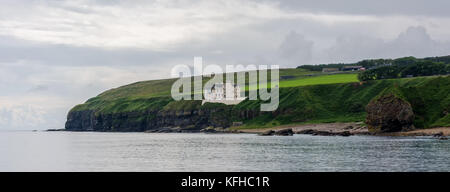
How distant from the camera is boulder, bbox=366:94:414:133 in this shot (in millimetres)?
152375

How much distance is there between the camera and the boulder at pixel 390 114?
5999 inches

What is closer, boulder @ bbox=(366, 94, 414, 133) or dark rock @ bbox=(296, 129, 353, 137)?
boulder @ bbox=(366, 94, 414, 133)

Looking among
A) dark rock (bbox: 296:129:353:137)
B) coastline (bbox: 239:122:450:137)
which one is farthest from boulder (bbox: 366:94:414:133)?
dark rock (bbox: 296:129:353:137)

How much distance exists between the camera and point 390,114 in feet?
504

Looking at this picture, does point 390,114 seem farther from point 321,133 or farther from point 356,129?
point 321,133

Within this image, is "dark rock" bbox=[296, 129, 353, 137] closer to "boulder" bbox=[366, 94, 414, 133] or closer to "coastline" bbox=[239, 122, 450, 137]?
"coastline" bbox=[239, 122, 450, 137]

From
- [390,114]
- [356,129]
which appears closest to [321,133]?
[356,129]

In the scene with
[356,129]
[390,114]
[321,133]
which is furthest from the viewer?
[356,129]

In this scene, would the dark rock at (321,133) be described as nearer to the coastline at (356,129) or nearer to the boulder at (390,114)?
the coastline at (356,129)

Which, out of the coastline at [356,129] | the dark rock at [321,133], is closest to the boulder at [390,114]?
the coastline at [356,129]
